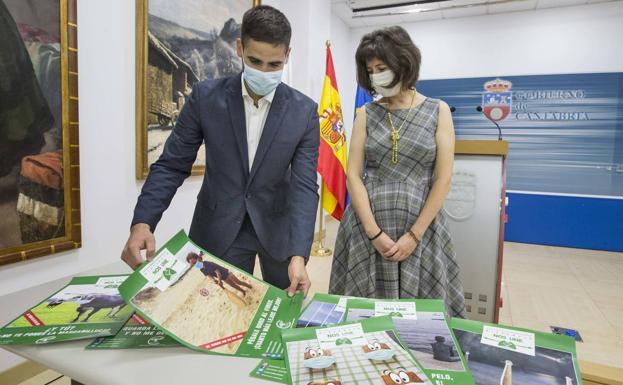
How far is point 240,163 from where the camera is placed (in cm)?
113

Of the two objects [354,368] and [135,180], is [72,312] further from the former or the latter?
[135,180]

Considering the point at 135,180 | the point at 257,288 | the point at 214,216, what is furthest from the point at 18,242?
the point at 257,288

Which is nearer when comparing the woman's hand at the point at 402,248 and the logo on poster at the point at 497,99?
the woman's hand at the point at 402,248

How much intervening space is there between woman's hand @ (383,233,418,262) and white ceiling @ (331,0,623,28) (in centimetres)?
413

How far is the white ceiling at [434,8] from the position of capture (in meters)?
4.53

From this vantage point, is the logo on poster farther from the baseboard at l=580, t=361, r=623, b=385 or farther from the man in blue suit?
the baseboard at l=580, t=361, r=623, b=385

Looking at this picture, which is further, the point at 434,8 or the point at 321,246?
the point at 434,8

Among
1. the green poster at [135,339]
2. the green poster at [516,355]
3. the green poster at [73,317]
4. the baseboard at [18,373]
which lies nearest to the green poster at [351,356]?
the green poster at [516,355]

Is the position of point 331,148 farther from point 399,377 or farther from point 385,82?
point 399,377

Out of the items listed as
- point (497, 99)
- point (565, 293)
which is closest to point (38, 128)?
point (565, 293)

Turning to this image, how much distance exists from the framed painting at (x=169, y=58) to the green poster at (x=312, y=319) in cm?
167

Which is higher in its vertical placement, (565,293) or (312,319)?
(312,319)

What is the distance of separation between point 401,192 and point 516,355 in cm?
76

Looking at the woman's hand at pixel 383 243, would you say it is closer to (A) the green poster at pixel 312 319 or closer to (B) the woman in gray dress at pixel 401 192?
(B) the woman in gray dress at pixel 401 192
